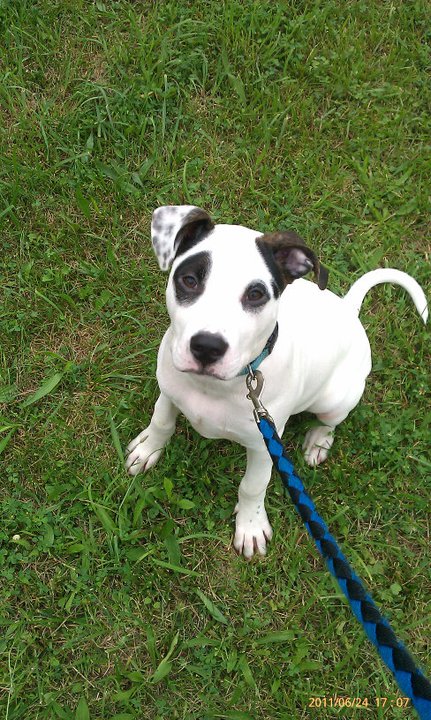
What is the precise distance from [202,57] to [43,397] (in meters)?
2.60

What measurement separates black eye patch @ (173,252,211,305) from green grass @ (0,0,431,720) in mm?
1599

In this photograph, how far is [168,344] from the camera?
2992 millimetres

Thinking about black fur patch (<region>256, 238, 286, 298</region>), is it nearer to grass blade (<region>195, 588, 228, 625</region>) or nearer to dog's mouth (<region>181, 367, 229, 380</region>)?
dog's mouth (<region>181, 367, 229, 380</region>)

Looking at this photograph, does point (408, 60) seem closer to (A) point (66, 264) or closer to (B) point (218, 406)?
(A) point (66, 264)

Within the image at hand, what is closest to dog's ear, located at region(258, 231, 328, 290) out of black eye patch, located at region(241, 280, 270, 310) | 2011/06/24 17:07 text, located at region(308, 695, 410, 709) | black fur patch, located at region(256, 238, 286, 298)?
black fur patch, located at region(256, 238, 286, 298)

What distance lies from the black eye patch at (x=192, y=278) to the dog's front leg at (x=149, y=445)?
123cm

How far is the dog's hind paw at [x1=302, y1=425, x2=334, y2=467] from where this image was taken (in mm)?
3980

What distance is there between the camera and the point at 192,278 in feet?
8.04

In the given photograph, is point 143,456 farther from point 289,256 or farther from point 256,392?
point 289,256

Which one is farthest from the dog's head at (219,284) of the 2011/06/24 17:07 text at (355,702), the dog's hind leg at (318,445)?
the 2011/06/24 17:07 text at (355,702)

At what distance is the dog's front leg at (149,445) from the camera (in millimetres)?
3621

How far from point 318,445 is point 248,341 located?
Result: 1695 mm

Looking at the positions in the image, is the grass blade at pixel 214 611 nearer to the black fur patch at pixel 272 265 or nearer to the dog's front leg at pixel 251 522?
the dog's front leg at pixel 251 522

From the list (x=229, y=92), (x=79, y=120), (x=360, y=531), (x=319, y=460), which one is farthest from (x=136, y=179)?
(x=360, y=531)
